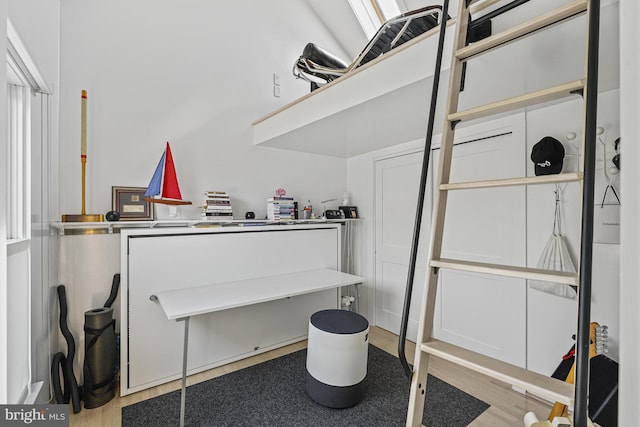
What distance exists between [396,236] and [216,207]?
5.71ft

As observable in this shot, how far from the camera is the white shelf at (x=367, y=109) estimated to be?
1.54 meters

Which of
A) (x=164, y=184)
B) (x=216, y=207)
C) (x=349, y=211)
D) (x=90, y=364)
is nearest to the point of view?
(x=90, y=364)

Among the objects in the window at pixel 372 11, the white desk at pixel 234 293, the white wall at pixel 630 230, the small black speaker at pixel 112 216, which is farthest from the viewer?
the window at pixel 372 11

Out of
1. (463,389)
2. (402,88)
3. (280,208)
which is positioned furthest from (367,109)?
(463,389)

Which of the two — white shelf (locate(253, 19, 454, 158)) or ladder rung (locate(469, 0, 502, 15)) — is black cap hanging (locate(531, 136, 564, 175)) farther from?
ladder rung (locate(469, 0, 502, 15))

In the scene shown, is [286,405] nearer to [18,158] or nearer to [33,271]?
[33,271]

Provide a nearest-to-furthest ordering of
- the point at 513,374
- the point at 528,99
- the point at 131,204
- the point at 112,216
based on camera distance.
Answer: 1. the point at 513,374
2. the point at 528,99
3. the point at 112,216
4. the point at 131,204

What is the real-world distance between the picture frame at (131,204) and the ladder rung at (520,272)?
2.11 metres

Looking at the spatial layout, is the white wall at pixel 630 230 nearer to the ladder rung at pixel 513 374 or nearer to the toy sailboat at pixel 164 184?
the ladder rung at pixel 513 374

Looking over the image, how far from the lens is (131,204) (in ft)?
7.39

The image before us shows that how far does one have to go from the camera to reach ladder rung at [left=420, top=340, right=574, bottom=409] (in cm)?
82

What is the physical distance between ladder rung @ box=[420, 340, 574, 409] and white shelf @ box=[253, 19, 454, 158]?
1.19 m

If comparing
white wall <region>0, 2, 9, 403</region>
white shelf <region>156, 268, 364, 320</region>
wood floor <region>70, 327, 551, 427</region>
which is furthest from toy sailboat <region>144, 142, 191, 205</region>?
wood floor <region>70, 327, 551, 427</region>

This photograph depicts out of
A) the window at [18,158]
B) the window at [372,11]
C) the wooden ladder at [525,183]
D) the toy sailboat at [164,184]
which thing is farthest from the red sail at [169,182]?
the window at [372,11]
